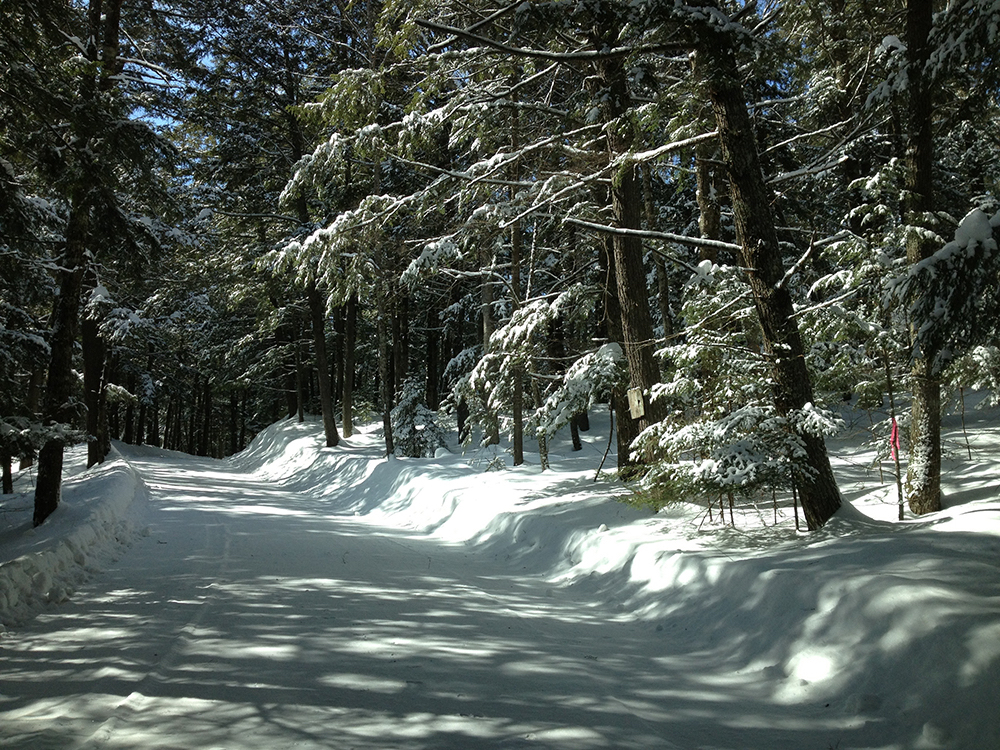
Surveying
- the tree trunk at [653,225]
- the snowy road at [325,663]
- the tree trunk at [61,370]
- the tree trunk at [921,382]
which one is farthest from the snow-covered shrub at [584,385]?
the tree trunk at [61,370]

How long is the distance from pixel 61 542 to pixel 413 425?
14.9 metres

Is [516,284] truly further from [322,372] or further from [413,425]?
[322,372]

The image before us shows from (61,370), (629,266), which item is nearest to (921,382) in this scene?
(629,266)

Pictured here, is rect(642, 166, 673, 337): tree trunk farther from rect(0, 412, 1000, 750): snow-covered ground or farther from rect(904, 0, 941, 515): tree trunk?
rect(0, 412, 1000, 750): snow-covered ground

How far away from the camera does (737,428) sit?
21.2 feet

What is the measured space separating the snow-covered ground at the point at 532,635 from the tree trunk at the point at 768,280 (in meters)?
0.46

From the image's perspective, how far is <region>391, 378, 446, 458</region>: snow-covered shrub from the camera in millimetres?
21938

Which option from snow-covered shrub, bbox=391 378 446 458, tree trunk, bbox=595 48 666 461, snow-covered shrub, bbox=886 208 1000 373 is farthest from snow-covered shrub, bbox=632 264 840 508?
snow-covered shrub, bbox=391 378 446 458

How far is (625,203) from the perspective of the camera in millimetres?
10016

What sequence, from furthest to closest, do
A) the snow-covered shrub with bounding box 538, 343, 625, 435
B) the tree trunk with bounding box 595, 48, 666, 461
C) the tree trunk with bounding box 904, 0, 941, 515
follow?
the snow-covered shrub with bounding box 538, 343, 625, 435 < the tree trunk with bounding box 595, 48, 666, 461 < the tree trunk with bounding box 904, 0, 941, 515

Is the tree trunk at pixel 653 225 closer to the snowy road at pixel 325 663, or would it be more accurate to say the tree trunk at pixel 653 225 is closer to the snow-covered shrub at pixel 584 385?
the snow-covered shrub at pixel 584 385

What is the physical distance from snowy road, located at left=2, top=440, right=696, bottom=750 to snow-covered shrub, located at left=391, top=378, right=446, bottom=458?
45.1 ft

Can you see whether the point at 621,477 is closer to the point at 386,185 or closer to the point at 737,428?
the point at 737,428

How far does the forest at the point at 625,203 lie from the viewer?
6.44 meters
